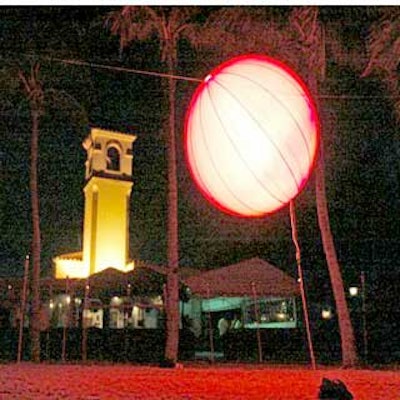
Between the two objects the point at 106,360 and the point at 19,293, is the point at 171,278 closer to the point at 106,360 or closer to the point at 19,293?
the point at 106,360

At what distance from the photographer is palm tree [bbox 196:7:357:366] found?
11938 millimetres

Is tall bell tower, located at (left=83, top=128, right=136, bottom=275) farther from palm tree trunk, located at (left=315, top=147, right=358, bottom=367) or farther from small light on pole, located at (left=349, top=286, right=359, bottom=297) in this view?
palm tree trunk, located at (left=315, top=147, right=358, bottom=367)

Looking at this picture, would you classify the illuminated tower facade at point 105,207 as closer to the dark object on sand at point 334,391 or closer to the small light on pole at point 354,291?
the small light on pole at point 354,291

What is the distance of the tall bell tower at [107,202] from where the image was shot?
23.5 metres

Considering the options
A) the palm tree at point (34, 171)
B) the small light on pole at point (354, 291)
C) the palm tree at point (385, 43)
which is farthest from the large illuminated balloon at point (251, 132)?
the small light on pole at point (354, 291)

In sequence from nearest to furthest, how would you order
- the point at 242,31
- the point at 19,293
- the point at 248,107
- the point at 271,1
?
the point at 248,107
the point at 271,1
the point at 242,31
the point at 19,293

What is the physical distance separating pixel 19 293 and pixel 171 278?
799 cm

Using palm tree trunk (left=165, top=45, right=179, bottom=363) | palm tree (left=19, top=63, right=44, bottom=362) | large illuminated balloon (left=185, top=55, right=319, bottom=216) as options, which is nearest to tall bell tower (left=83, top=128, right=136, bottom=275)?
palm tree (left=19, top=63, right=44, bottom=362)

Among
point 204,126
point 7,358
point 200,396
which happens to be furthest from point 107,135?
point 204,126

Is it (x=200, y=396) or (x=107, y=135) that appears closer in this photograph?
(x=200, y=396)

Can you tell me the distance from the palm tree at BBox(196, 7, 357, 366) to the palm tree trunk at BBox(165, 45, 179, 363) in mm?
1416

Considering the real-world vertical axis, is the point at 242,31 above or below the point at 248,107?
above

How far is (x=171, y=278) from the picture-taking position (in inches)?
523

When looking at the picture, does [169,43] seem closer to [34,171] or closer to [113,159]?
[34,171]
